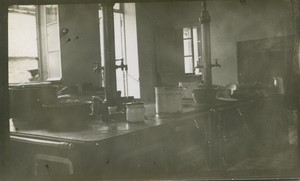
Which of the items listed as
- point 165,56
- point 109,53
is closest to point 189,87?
point 109,53

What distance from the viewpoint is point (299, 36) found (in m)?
1.30

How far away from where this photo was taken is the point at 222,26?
7.09 m

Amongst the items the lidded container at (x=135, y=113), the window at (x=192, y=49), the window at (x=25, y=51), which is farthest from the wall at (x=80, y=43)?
the lidded container at (x=135, y=113)

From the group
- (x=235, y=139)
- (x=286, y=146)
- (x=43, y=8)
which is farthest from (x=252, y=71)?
(x=43, y=8)

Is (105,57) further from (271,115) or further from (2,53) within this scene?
(271,115)

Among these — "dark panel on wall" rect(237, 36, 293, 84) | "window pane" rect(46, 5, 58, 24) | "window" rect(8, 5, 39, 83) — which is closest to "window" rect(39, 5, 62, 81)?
"window pane" rect(46, 5, 58, 24)

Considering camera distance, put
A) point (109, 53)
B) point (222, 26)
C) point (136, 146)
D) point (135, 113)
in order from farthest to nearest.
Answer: point (222, 26)
point (109, 53)
point (135, 113)
point (136, 146)

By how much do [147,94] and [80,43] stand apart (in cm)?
269

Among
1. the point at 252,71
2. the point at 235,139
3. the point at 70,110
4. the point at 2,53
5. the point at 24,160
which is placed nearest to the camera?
the point at 2,53

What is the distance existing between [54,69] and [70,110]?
306 cm

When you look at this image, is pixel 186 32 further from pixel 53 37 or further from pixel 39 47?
pixel 39 47

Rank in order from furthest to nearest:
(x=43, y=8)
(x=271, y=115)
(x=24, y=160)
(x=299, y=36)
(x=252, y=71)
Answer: (x=252, y=71), (x=43, y=8), (x=271, y=115), (x=24, y=160), (x=299, y=36)

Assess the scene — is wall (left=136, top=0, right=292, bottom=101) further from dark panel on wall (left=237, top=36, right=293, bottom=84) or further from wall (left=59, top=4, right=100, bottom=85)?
wall (left=59, top=4, right=100, bottom=85)

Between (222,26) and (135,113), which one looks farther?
(222,26)
